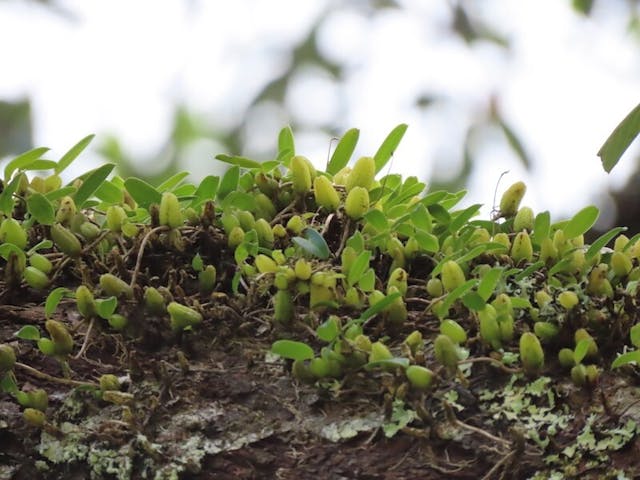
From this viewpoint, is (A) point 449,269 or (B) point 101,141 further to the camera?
(B) point 101,141

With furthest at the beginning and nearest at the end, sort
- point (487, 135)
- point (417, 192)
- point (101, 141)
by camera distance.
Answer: point (101, 141)
point (487, 135)
point (417, 192)

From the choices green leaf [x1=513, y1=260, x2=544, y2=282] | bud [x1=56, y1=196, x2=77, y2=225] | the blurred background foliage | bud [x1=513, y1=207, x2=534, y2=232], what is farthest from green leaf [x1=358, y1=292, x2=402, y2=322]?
the blurred background foliage

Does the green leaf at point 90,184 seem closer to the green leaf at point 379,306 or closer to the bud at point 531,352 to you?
the green leaf at point 379,306

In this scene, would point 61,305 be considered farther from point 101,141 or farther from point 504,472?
point 101,141

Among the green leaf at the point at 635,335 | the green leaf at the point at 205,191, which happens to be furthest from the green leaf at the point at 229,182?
the green leaf at the point at 635,335

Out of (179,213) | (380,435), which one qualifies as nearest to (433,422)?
(380,435)

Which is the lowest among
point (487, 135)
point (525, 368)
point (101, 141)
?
point (101, 141)

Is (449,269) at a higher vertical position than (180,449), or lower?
higher
